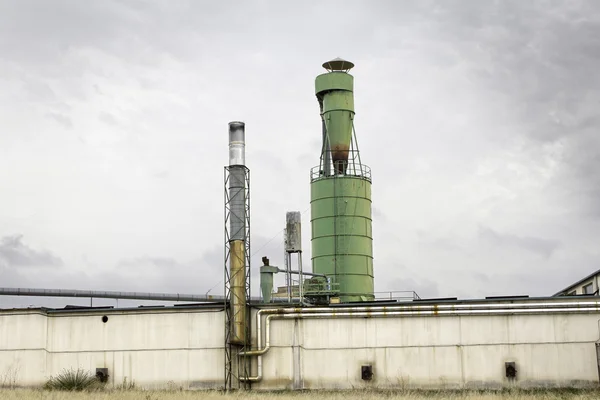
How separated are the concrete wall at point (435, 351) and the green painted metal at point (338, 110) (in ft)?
58.0

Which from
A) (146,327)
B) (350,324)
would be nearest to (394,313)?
(350,324)

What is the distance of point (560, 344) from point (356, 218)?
18.3 meters

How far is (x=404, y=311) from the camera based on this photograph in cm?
3819

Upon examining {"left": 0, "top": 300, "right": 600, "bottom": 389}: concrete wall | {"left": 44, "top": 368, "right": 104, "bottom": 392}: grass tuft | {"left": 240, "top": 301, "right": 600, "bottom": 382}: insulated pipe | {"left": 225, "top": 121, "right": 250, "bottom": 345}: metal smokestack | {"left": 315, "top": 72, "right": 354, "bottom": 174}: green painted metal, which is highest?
{"left": 315, "top": 72, "right": 354, "bottom": 174}: green painted metal

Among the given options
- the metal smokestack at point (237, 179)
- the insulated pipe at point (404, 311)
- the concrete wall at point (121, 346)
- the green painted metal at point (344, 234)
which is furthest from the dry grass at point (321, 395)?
the green painted metal at point (344, 234)

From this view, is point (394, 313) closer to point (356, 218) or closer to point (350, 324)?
point (350, 324)

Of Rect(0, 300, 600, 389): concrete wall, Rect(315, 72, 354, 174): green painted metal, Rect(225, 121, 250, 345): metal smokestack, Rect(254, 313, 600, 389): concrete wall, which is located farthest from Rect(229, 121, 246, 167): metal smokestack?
Rect(315, 72, 354, 174): green painted metal

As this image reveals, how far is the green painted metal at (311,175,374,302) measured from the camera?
51969 mm

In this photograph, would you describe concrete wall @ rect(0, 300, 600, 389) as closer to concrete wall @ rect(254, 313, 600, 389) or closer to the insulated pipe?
concrete wall @ rect(254, 313, 600, 389)

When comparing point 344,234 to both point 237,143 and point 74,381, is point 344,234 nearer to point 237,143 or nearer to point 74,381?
point 237,143

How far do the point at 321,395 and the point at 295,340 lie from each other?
3653 mm

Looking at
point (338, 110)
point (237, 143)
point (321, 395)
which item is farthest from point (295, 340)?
point (338, 110)

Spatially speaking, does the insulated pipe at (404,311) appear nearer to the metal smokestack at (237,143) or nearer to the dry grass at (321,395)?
the dry grass at (321,395)

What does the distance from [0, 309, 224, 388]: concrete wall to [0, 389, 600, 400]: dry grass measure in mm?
3159
